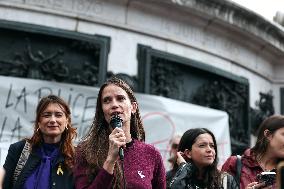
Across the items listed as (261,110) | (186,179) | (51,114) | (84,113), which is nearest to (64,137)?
(51,114)

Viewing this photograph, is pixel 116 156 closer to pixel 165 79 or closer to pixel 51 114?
pixel 51 114

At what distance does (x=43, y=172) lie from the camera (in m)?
4.75

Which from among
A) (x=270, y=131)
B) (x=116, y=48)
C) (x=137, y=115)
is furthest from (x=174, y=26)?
(x=137, y=115)

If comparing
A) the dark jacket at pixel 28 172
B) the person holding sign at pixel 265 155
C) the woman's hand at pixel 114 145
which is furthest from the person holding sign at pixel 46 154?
the person holding sign at pixel 265 155

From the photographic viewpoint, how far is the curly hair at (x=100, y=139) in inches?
168

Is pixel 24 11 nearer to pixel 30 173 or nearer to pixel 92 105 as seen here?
pixel 92 105

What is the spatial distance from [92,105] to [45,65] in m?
0.91

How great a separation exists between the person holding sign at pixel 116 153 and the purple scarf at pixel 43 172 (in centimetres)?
42

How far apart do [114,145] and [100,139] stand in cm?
53

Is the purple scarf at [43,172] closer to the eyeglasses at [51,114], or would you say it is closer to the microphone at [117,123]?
the eyeglasses at [51,114]

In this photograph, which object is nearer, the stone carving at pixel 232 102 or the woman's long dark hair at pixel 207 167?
the woman's long dark hair at pixel 207 167

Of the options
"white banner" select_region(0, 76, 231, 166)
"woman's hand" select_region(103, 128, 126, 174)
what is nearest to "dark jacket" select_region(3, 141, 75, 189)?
"woman's hand" select_region(103, 128, 126, 174)

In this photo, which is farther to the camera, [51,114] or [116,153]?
[51,114]

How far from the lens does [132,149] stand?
4.47 m
